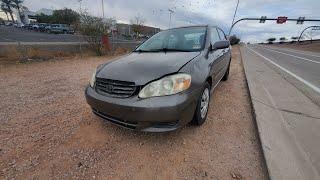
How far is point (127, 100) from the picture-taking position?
8.07 ft

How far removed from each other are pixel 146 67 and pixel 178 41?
48.9 inches

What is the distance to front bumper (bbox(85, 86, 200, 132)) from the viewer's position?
7.81ft

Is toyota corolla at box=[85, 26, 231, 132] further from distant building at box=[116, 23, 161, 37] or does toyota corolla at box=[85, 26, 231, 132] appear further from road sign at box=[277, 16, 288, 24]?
road sign at box=[277, 16, 288, 24]

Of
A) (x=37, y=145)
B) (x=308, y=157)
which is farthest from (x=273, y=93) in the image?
(x=37, y=145)

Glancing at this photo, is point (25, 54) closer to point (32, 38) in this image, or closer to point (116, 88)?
point (116, 88)

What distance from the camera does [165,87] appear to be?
8.14 ft

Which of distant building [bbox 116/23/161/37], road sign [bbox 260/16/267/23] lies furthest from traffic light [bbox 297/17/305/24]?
distant building [bbox 116/23/161/37]

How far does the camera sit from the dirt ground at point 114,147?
230cm

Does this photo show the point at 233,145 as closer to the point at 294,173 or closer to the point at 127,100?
the point at 294,173

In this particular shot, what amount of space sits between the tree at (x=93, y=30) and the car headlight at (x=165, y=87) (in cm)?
1026

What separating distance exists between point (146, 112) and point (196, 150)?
0.85m

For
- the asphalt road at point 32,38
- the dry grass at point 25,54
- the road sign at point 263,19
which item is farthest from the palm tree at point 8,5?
the dry grass at point 25,54

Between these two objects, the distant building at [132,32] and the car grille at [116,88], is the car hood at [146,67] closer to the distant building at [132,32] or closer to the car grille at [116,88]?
the car grille at [116,88]

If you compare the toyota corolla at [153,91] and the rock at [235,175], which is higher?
the toyota corolla at [153,91]
